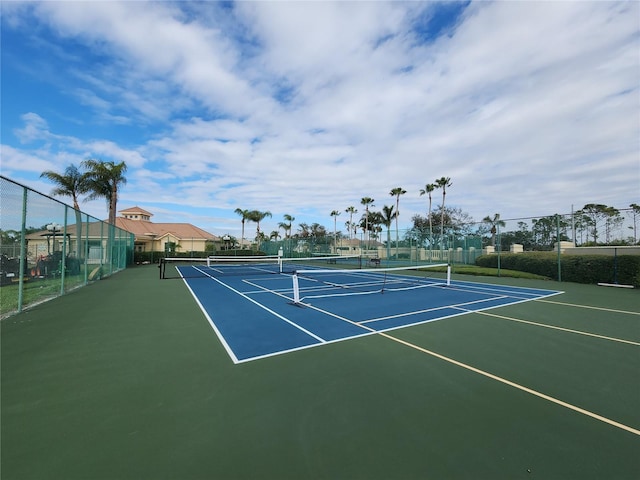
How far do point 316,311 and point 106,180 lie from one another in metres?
27.0

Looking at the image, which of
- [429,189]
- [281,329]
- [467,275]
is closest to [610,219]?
[467,275]

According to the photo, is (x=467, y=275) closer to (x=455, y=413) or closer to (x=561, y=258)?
(x=561, y=258)

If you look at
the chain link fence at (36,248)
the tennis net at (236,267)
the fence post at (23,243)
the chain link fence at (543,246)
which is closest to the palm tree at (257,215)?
the tennis net at (236,267)

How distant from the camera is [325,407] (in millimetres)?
3092

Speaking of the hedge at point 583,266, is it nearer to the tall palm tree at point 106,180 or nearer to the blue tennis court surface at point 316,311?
the blue tennis court surface at point 316,311

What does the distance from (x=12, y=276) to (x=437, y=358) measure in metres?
8.85

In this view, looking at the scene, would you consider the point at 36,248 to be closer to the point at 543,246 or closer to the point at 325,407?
the point at 325,407

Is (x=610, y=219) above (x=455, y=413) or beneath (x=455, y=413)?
above

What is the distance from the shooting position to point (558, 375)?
390 centimetres

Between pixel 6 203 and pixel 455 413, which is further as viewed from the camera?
pixel 6 203

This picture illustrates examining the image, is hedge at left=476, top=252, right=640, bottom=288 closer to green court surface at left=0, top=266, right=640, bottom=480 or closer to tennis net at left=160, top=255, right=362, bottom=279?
tennis net at left=160, top=255, right=362, bottom=279

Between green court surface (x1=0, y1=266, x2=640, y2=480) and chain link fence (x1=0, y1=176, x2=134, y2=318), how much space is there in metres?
1.92

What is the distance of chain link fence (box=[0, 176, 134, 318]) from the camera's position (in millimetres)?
6281

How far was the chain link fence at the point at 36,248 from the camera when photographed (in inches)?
247
